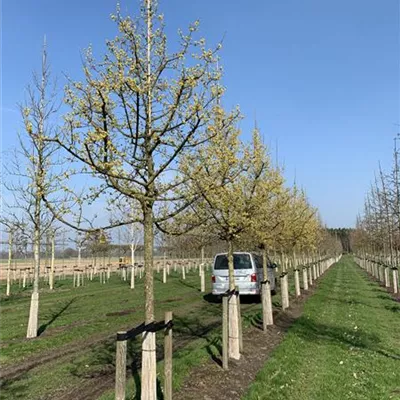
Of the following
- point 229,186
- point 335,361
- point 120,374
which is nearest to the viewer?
point 120,374

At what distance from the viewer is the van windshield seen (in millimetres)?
15828

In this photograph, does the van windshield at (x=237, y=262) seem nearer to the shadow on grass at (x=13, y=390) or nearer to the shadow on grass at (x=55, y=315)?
the shadow on grass at (x=55, y=315)

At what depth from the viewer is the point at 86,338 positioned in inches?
394

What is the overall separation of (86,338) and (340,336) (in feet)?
19.9

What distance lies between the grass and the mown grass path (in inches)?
52.2

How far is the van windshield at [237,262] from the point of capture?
15.8 meters

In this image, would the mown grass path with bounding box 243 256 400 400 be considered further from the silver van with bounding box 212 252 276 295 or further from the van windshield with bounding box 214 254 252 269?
the van windshield with bounding box 214 254 252 269

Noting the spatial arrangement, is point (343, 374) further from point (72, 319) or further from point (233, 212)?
point (72, 319)

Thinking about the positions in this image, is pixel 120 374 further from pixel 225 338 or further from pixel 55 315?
pixel 55 315

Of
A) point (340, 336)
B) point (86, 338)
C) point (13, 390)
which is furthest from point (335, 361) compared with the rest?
point (86, 338)

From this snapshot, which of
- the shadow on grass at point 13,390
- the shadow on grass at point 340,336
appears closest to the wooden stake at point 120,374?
the shadow on grass at point 13,390

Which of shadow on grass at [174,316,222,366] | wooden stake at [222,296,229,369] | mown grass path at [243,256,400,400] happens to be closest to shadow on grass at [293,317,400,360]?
mown grass path at [243,256,400,400]

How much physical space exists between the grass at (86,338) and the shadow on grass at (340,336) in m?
2.21

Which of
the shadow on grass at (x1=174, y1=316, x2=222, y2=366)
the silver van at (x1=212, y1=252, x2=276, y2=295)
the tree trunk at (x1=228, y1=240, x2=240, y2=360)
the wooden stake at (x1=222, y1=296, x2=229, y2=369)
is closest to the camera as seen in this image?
the wooden stake at (x1=222, y1=296, x2=229, y2=369)
